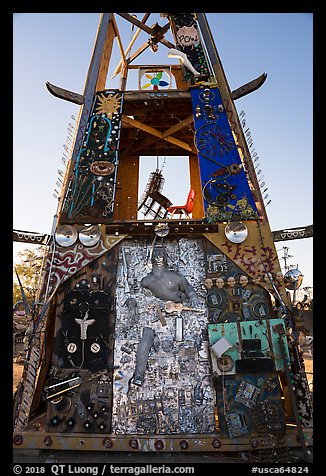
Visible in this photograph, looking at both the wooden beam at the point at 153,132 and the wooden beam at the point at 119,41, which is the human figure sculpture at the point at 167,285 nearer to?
the wooden beam at the point at 153,132

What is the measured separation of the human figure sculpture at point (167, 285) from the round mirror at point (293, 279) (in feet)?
7.92

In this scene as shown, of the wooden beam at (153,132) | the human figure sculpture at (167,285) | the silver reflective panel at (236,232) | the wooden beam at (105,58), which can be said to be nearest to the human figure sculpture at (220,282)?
the human figure sculpture at (167,285)

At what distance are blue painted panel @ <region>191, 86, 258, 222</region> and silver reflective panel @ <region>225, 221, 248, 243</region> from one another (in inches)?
10.8

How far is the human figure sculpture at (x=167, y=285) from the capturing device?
8742 millimetres

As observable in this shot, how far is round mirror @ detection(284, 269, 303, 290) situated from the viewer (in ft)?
29.1

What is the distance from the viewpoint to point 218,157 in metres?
9.98

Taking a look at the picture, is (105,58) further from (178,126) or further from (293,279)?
(293,279)

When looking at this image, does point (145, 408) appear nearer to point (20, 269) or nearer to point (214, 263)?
point (214, 263)

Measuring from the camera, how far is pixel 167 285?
8.84 m

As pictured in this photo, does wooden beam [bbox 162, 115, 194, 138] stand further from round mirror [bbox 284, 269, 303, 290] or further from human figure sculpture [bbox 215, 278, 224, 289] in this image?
round mirror [bbox 284, 269, 303, 290]

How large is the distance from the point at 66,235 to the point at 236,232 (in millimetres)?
4526
